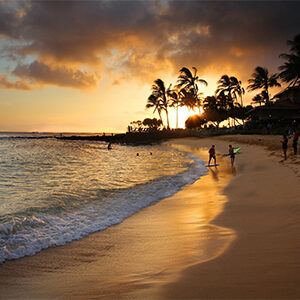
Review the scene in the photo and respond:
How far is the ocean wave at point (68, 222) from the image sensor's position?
4078 mm

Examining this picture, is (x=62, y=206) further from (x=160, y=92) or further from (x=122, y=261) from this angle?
(x=160, y=92)

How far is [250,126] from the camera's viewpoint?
126 ft

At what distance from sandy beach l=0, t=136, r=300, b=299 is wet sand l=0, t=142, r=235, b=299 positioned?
1 centimetres

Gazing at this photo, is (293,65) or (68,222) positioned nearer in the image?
(68,222)

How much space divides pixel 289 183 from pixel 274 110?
30.9m

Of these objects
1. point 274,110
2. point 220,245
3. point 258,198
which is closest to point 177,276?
point 220,245

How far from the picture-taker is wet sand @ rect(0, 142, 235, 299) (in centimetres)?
257

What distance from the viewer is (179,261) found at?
9.99 ft

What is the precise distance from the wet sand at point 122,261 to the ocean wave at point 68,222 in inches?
13.1

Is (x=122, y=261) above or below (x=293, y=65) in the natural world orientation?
below

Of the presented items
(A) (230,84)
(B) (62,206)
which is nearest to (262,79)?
(A) (230,84)

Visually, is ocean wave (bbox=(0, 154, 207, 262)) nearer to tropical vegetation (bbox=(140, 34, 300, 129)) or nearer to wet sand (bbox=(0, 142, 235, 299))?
wet sand (bbox=(0, 142, 235, 299))

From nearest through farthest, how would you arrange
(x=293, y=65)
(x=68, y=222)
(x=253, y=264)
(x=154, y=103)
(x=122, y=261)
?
(x=253, y=264) → (x=122, y=261) → (x=68, y=222) → (x=293, y=65) → (x=154, y=103)

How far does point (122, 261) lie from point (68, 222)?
265 cm
